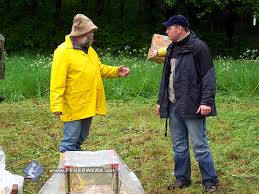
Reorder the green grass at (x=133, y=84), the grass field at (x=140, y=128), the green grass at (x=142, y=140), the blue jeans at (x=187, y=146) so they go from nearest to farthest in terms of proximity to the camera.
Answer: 1. the blue jeans at (x=187, y=146)
2. the green grass at (x=142, y=140)
3. the grass field at (x=140, y=128)
4. the green grass at (x=133, y=84)

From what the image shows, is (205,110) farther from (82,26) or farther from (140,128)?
(140,128)

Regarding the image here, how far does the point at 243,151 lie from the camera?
249 inches

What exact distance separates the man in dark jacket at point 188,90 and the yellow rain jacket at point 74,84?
614mm

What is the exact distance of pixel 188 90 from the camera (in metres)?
4.66

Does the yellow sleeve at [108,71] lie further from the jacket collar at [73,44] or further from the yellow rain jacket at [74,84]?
the jacket collar at [73,44]

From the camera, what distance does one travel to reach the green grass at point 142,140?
5465 mm

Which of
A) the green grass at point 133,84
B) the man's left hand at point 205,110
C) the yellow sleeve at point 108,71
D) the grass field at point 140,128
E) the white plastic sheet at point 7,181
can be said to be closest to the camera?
the white plastic sheet at point 7,181

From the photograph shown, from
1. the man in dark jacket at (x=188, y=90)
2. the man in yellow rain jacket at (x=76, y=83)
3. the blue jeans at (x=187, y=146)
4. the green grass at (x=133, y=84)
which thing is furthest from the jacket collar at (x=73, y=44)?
the green grass at (x=133, y=84)

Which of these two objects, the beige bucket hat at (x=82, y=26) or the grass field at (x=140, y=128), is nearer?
the beige bucket hat at (x=82, y=26)

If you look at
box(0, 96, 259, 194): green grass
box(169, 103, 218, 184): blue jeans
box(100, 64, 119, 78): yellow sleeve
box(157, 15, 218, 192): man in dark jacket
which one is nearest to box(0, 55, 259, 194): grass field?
box(0, 96, 259, 194): green grass

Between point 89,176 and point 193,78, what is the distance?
135cm

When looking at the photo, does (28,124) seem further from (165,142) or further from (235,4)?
(235,4)

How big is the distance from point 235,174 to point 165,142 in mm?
1457

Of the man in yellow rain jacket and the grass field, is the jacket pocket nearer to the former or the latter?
the man in yellow rain jacket
